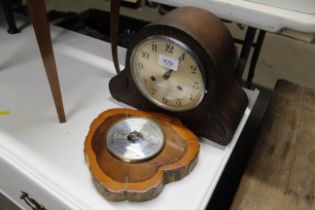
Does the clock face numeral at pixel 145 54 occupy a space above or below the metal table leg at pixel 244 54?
above

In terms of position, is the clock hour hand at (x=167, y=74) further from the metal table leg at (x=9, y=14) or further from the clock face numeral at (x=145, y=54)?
the metal table leg at (x=9, y=14)

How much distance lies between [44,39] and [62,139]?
0.20 metres

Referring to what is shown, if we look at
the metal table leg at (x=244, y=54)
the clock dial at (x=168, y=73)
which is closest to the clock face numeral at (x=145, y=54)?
the clock dial at (x=168, y=73)

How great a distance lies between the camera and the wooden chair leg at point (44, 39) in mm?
453

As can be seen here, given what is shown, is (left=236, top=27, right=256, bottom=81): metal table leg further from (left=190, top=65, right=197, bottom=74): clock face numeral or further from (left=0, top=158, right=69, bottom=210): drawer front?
(left=0, top=158, right=69, bottom=210): drawer front

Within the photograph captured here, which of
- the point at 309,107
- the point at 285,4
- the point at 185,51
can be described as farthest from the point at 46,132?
the point at 309,107

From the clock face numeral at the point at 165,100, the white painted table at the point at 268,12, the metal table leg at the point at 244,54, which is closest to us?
the white painted table at the point at 268,12

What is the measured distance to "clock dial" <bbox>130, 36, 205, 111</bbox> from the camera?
49 centimetres

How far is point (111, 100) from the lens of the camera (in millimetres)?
670

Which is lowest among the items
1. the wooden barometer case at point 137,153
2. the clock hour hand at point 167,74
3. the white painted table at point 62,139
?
the white painted table at point 62,139

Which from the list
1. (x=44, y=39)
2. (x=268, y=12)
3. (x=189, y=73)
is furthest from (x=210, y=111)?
(x=44, y=39)

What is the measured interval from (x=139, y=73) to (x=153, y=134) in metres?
0.12

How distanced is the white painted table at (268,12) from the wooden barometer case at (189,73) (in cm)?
3

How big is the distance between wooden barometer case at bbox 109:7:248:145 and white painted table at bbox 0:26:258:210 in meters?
0.07
